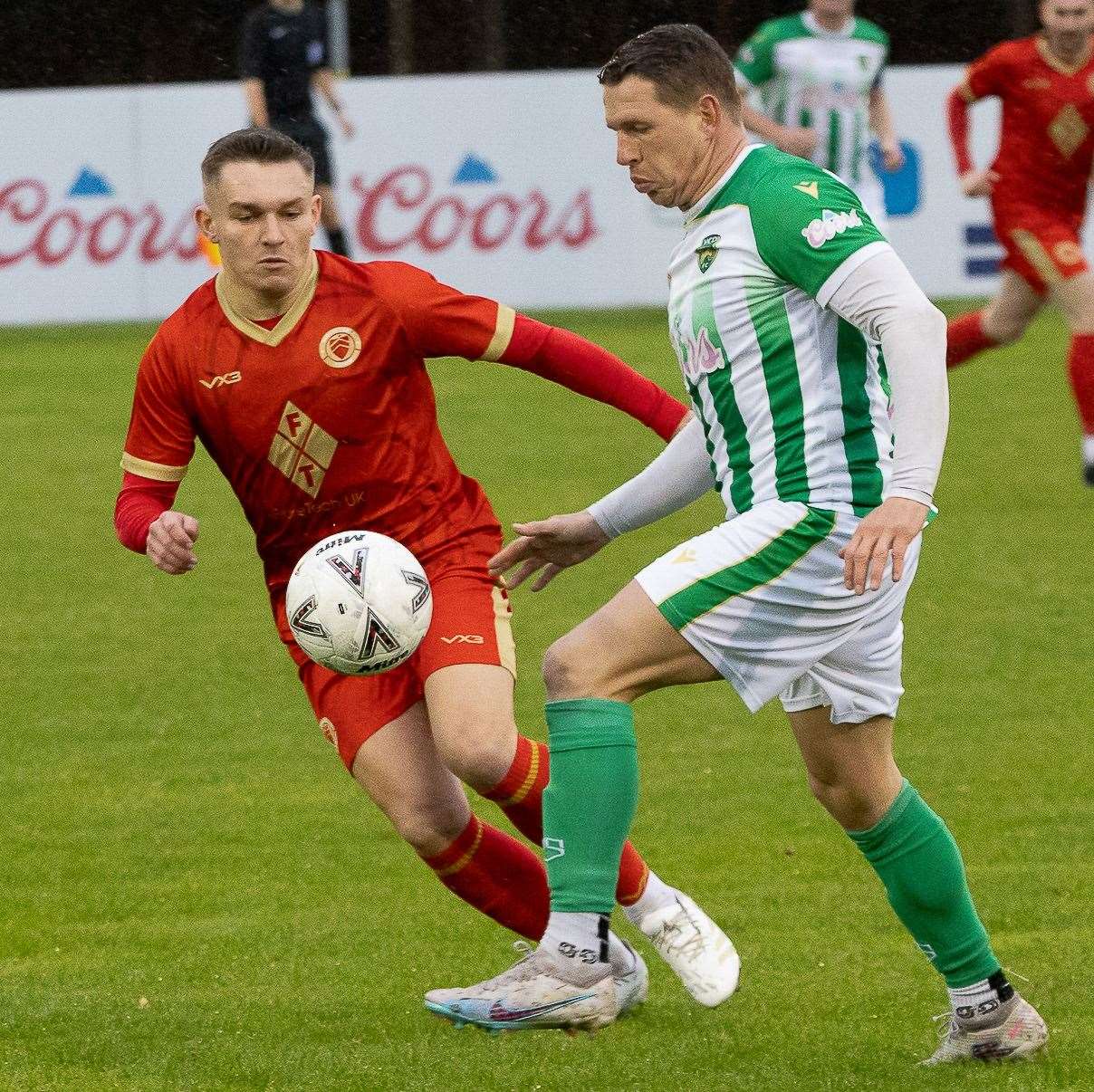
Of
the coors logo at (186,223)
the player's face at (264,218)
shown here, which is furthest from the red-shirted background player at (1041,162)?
the coors logo at (186,223)

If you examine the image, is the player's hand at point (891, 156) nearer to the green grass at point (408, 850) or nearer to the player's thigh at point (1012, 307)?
the player's thigh at point (1012, 307)

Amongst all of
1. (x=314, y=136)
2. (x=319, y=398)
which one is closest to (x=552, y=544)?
(x=319, y=398)

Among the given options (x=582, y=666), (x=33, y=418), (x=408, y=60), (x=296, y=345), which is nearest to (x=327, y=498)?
(x=296, y=345)

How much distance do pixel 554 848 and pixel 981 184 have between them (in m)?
6.75

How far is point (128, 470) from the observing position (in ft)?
15.1

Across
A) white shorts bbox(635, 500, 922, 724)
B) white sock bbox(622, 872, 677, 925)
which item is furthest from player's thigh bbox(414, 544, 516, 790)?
white shorts bbox(635, 500, 922, 724)

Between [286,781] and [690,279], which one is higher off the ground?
[690,279]

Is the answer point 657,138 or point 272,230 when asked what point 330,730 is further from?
point 657,138

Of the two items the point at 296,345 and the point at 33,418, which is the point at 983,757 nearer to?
the point at 296,345

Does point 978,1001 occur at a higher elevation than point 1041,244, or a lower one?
higher

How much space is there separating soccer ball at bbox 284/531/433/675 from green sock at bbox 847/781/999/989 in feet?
3.22

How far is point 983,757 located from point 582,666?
2.91 meters

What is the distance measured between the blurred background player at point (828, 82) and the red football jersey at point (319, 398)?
7.51 meters

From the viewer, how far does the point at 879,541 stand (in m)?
3.55
